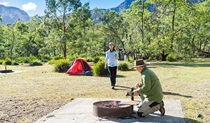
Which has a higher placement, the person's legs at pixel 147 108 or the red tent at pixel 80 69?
the red tent at pixel 80 69

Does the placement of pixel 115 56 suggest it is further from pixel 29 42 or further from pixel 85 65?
pixel 29 42

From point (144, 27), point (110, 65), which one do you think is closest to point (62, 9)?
point (144, 27)

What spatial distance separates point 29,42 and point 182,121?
4229 cm

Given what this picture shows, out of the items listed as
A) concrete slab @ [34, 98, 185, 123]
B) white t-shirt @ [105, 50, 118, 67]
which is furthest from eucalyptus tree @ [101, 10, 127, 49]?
concrete slab @ [34, 98, 185, 123]

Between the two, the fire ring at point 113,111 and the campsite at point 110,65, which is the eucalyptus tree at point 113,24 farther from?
the fire ring at point 113,111

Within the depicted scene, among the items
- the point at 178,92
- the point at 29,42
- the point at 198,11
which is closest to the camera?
the point at 178,92

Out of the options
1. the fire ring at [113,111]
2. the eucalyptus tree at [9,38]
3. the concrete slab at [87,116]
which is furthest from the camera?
the eucalyptus tree at [9,38]

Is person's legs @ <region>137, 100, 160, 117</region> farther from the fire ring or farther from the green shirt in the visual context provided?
the fire ring

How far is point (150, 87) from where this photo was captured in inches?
208

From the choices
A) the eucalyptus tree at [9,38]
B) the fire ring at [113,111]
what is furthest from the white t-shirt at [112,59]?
the eucalyptus tree at [9,38]

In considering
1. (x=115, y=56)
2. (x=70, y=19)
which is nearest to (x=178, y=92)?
(x=115, y=56)

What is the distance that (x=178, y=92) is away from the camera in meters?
8.60

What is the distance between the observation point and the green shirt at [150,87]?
5.26m

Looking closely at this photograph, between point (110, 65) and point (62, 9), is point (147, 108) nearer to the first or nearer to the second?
point (110, 65)
